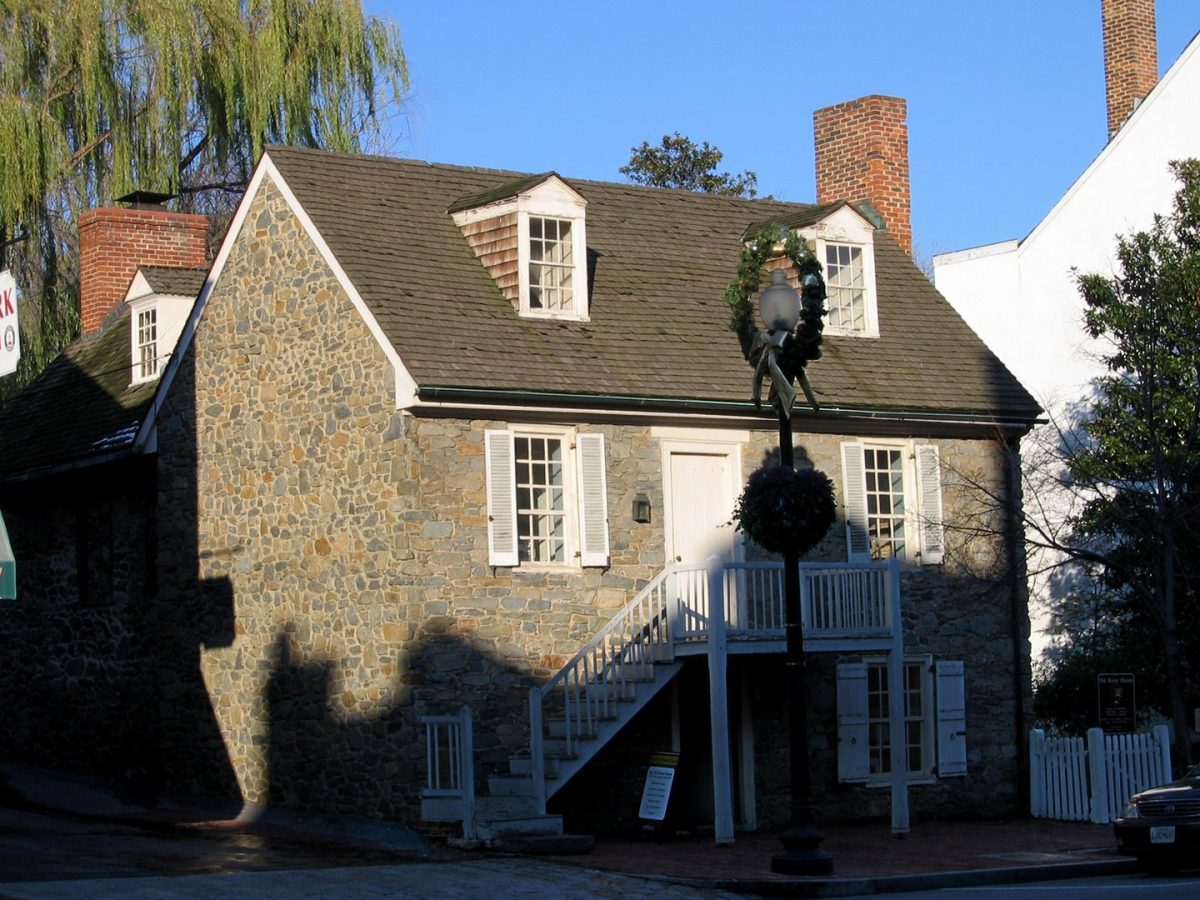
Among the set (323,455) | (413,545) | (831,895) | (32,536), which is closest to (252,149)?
(32,536)

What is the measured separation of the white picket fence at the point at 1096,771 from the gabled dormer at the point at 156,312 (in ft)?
39.0

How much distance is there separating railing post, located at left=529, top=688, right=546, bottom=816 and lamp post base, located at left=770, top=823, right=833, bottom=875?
2.90 m

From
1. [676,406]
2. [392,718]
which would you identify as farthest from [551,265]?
[392,718]

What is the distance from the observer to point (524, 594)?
18906mm

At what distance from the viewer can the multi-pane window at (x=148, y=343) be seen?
23719 mm

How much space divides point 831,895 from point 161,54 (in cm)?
1845

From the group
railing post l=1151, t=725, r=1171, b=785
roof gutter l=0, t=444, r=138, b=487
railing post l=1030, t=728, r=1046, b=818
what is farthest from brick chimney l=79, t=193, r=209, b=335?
railing post l=1151, t=725, r=1171, b=785

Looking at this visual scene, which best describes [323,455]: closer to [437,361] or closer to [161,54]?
[437,361]

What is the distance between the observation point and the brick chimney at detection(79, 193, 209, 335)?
2567 centimetres

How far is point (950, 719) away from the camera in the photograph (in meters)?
21.8

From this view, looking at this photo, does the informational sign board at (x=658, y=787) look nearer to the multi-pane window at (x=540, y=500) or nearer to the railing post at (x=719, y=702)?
the railing post at (x=719, y=702)

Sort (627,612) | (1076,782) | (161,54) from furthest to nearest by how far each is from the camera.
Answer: (161,54)
(1076,782)
(627,612)

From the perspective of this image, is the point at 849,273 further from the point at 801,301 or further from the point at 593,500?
the point at 593,500

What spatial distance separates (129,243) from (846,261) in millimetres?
10101
